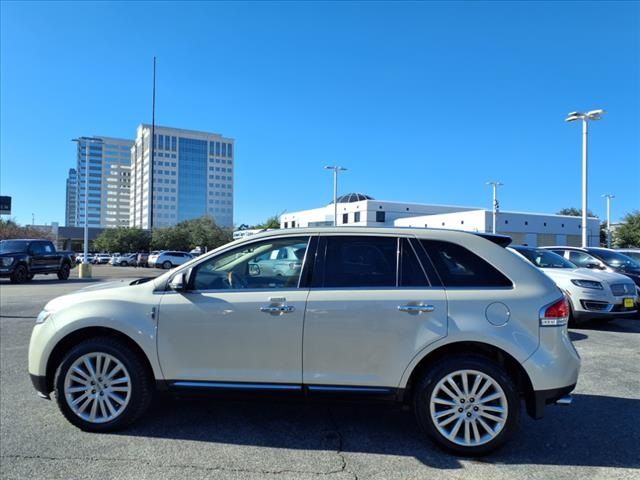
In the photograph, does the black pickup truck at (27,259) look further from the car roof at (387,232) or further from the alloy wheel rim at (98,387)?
the car roof at (387,232)

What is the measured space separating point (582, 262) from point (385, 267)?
31.7 ft

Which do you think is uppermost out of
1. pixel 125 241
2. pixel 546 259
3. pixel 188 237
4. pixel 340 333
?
pixel 188 237

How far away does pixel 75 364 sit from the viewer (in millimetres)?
3912

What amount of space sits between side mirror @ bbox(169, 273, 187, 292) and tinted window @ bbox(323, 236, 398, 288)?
3.85ft

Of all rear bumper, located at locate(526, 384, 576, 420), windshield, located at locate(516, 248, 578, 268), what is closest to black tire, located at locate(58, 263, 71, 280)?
windshield, located at locate(516, 248, 578, 268)

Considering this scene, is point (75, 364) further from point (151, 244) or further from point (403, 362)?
point (151, 244)

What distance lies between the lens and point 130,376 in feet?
12.7

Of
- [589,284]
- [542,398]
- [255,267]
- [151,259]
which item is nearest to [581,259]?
[589,284]

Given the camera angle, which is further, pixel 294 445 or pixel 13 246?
pixel 13 246

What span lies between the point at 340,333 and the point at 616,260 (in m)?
10.4

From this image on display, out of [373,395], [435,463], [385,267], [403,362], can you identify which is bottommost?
[435,463]

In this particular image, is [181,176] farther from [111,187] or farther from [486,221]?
[486,221]

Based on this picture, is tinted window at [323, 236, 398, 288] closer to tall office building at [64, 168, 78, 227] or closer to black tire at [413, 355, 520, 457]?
black tire at [413, 355, 520, 457]

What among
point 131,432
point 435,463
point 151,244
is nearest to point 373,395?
point 435,463
